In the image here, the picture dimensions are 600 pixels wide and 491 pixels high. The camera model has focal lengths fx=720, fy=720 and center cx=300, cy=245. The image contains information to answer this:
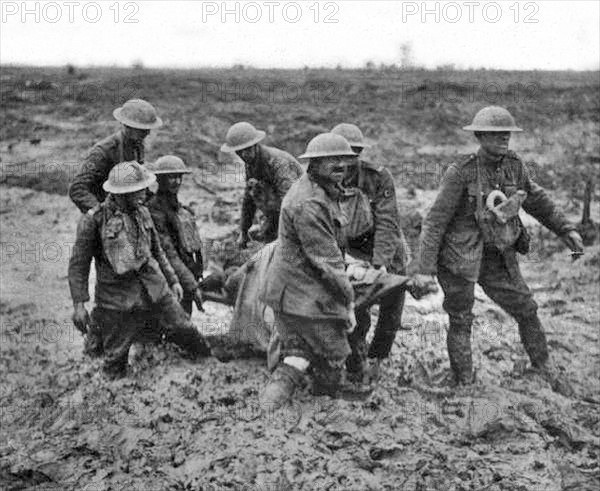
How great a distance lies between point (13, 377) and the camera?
6008 mm

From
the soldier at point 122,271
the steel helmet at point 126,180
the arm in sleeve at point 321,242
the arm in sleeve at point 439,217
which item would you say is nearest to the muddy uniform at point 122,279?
the soldier at point 122,271

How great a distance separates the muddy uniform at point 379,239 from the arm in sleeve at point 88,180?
194 cm

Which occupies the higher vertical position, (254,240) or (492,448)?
(254,240)

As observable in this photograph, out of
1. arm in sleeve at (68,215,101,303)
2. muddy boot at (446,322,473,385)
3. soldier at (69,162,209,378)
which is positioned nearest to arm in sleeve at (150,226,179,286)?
soldier at (69,162,209,378)

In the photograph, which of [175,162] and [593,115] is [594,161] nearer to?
[593,115]

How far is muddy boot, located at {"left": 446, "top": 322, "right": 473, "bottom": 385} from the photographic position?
542 centimetres

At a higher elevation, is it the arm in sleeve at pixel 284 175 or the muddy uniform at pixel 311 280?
the arm in sleeve at pixel 284 175

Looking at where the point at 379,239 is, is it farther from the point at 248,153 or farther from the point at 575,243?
the point at 575,243

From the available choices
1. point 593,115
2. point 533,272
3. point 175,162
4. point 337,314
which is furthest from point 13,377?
point 593,115

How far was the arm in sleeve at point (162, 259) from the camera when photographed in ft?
17.7

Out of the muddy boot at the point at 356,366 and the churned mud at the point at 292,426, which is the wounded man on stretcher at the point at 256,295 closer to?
the churned mud at the point at 292,426

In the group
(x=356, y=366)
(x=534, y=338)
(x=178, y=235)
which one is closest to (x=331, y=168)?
(x=356, y=366)

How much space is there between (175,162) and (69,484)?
274 cm

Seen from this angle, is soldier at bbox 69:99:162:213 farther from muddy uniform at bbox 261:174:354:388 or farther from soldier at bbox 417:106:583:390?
soldier at bbox 417:106:583:390
